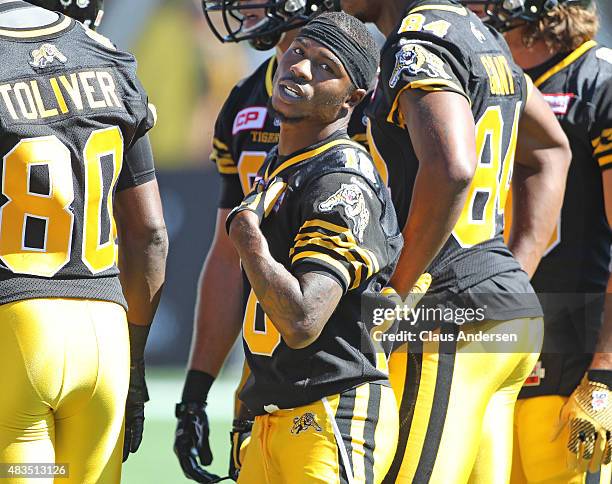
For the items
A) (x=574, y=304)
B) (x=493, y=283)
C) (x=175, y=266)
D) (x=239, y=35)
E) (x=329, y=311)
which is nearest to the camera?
(x=329, y=311)

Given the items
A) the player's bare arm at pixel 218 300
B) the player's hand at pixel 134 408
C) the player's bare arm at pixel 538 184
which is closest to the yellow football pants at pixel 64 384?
the player's hand at pixel 134 408

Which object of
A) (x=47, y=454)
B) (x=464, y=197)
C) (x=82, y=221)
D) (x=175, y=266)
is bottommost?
(x=175, y=266)

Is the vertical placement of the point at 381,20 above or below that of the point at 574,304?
above

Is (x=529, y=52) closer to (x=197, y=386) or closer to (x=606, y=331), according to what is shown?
(x=606, y=331)

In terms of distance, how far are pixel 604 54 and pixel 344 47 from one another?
62.0 inches

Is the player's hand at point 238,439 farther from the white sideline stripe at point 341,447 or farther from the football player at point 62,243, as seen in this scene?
the white sideline stripe at point 341,447

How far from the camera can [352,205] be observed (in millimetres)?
2600

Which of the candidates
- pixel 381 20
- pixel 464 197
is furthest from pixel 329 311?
pixel 381 20

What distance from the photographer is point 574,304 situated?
3938mm

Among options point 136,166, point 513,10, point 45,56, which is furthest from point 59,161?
point 513,10

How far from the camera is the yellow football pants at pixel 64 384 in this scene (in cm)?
285

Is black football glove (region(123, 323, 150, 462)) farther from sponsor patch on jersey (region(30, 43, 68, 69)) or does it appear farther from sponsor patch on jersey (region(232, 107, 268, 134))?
sponsor patch on jersey (region(232, 107, 268, 134))

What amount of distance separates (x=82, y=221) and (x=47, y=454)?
0.61 metres

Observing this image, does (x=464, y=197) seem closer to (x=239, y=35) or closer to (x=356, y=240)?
(x=356, y=240)
